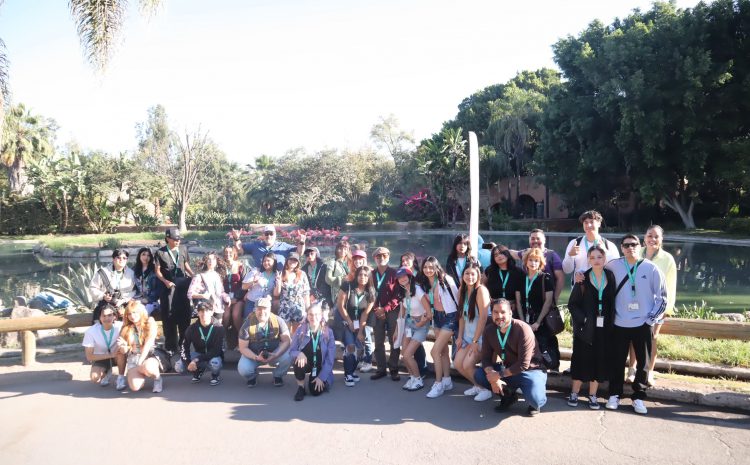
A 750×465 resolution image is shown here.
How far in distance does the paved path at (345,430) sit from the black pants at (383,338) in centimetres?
37

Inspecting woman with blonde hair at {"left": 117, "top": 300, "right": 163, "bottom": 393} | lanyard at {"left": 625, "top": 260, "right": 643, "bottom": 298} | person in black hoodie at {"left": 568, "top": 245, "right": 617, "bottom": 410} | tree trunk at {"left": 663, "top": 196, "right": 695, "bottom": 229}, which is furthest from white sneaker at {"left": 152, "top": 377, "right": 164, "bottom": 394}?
tree trunk at {"left": 663, "top": 196, "right": 695, "bottom": 229}

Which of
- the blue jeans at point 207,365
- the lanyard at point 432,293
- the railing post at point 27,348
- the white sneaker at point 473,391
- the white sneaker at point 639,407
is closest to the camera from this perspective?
the white sneaker at point 639,407

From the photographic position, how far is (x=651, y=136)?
2516cm

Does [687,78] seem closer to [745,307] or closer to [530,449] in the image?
[745,307]

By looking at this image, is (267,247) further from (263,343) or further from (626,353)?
(626,353)

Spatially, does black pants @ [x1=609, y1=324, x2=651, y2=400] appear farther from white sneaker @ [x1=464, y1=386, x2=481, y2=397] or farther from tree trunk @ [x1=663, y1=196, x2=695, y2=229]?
tree trunk @ [x1=663, y1=196, x2=695, y2=229]

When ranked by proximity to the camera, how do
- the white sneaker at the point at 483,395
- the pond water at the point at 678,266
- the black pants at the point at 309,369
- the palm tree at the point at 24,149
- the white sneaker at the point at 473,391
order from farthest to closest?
the palm tree at the point at 24,149
the pond water at the point at 678,266
the black pants at the point at 309,369
the white sneaker at the point at 473,391
the white sneaker at the point at 483,395

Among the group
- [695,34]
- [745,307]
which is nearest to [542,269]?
[745,307]

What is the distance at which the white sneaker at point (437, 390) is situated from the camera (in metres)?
5.16

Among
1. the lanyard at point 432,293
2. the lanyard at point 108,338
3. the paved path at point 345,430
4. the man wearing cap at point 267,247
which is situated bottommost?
the paved path at point 345,430

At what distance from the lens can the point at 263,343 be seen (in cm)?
567

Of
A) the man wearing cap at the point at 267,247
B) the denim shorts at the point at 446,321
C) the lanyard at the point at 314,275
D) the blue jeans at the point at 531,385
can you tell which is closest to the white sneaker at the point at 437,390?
the denim shorts at the point at 446,321

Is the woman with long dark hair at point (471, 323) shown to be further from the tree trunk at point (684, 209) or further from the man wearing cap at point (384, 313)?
the tree trunk at point (684, 209)

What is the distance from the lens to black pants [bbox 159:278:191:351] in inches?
251
